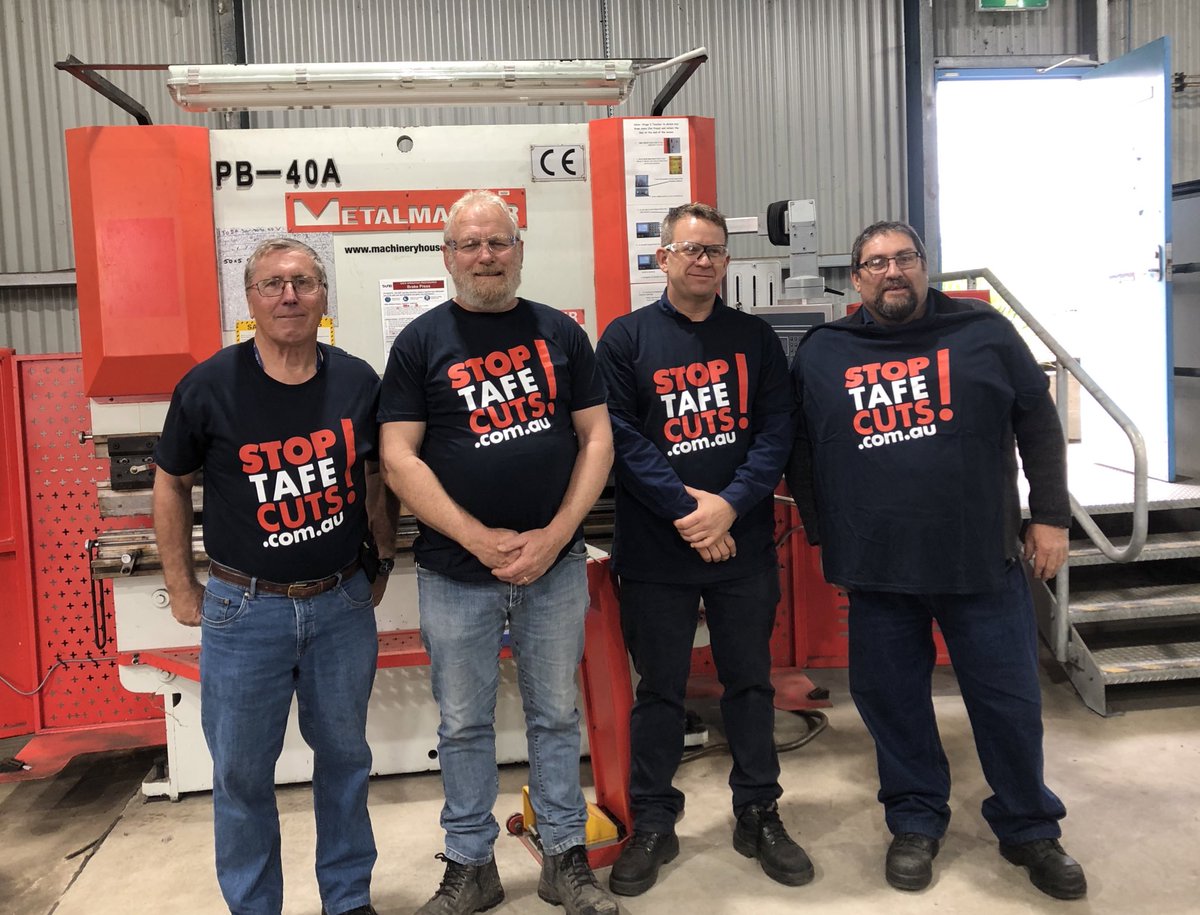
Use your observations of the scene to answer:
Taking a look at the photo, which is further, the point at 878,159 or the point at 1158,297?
the point at 878,159

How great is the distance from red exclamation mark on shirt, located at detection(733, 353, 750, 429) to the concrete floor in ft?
3.89

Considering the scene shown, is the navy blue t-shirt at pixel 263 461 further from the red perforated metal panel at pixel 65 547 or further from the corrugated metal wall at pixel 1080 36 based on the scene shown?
the corrugated metal wall at pixel 1080 36

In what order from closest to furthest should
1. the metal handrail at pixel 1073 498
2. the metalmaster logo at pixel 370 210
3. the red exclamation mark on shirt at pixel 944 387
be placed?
1. the red exclamation mark on shirt at pixel 944 387
2. the metalmaster logo at pixel 370 210
3. the metal handrail at pixel 1073 498

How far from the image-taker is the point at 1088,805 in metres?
2.89

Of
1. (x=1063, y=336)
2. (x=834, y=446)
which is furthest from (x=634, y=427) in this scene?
(x=1063, y=336)

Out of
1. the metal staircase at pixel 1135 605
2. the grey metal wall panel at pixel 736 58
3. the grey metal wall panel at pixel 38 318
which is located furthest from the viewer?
the grey metal wall panel at pixel 736 58

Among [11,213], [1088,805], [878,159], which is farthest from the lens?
[878,159]

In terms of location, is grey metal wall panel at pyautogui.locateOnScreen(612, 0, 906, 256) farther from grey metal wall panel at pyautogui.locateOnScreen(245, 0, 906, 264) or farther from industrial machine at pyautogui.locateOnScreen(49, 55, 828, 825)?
industrial machine at pyautogui.locateOnScreen(49, 55, 828, 825)

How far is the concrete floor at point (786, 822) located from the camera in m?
2.45

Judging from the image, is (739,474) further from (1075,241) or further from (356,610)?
(1075,241)

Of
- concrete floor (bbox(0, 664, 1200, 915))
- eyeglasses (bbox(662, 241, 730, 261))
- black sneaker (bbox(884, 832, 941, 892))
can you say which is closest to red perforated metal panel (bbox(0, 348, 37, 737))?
concrete floor (bbox(0, 664, 1200, 915))

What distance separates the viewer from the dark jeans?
2.47m

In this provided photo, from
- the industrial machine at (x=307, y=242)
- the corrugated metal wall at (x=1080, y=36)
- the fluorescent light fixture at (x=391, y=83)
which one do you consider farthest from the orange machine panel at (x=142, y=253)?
the corrugated metal wall at (x=1080, y=36)

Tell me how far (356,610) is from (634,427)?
2.61 feet
